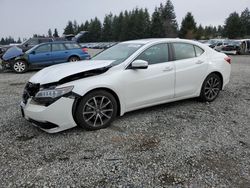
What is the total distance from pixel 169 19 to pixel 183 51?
239ft

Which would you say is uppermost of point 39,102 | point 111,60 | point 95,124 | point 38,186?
point 111,60

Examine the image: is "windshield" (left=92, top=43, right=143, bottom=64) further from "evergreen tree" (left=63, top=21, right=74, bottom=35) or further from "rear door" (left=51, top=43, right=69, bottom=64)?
"evergreen tree" (left=63, top=21, right=74, bottom=35)

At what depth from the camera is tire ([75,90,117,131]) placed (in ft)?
12.5

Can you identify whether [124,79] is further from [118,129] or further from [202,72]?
[202,72]

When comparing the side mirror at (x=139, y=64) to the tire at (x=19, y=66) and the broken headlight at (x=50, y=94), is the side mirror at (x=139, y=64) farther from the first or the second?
the tire at (x=19, y=66)

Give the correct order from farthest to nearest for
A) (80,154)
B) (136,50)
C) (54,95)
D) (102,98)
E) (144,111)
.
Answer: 1. (144,111)
2. (136,50)
3. (102,98)
4. (54,95)
5. (80,154)

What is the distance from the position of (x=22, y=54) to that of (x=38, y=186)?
33.5 ft

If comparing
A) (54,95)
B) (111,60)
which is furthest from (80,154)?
(111,60)

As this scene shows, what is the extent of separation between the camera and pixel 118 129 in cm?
407

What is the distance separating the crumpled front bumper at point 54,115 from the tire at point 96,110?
0.15 meters

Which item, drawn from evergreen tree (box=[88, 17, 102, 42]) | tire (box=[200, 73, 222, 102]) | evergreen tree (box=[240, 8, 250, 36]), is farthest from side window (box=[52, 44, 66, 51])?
evergreen tree (box=[88, 17, 102, 42])

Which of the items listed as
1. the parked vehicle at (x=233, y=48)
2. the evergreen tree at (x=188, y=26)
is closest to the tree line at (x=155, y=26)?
the evergreen tree at (x=188, y=26)

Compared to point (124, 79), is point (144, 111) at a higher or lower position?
lower

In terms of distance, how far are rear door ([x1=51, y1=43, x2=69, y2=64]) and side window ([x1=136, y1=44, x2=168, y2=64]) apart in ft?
27.0
